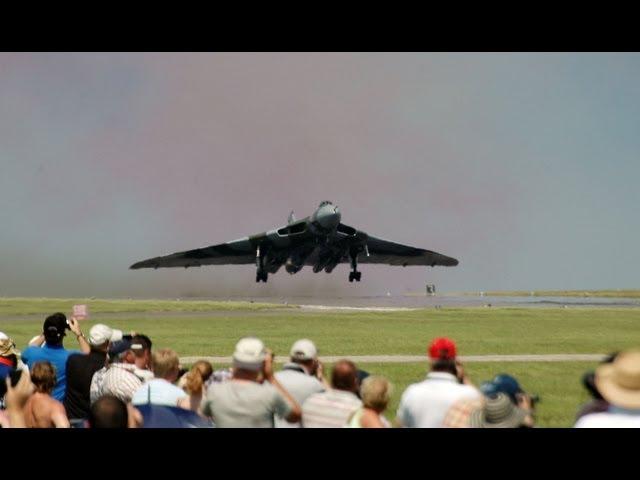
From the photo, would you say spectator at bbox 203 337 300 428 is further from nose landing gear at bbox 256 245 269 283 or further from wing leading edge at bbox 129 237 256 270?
Answer: wing leading edge at bbox 129 237 256 270

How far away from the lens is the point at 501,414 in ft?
17.3

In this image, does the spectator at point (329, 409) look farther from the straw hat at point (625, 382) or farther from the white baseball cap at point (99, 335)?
the white baseball cap at point (99, 335)

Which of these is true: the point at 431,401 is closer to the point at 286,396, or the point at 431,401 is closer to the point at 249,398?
the point at 286,396

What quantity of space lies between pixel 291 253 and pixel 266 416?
45521 millimetres

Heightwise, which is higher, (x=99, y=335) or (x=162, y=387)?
(x=99, y=335)

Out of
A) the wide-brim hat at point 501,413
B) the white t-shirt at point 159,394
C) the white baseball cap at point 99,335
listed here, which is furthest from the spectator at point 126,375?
the wide-brim hat at point 501,413

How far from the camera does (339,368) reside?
6.64 metres

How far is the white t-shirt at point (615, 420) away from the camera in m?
4.41

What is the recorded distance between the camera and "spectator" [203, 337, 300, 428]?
240 inches

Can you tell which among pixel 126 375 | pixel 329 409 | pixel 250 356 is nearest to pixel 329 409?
pixel 329 409

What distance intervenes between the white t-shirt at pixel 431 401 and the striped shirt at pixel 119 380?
3.44 metres

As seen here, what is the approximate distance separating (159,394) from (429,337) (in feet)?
71.8
